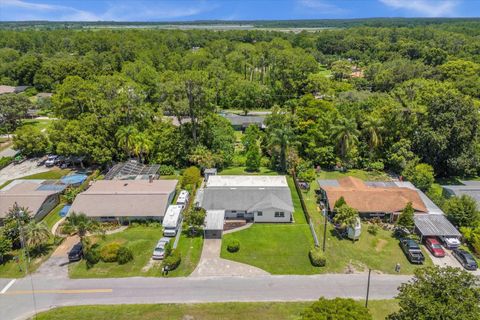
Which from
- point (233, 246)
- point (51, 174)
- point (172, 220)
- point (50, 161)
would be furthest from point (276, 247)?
point (50, 161)

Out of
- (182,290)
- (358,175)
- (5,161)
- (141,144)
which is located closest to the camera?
(182,290)

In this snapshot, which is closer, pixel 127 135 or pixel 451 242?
pixel 451 242

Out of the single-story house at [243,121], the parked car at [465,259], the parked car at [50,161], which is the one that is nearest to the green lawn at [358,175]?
the parked car at [465,259]

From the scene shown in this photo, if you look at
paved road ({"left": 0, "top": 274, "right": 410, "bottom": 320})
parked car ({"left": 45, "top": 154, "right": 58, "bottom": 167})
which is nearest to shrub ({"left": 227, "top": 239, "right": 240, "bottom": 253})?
paved road ({"left": 0, "top": 274, "right": 410, "bottom": 320})

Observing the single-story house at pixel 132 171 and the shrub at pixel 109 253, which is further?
the single-story house at pixel 132 171

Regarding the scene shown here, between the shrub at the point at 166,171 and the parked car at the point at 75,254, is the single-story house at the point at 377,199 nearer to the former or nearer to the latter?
the shrub at the point at 166,171

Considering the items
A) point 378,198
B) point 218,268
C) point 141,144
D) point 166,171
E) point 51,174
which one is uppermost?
point 141,144

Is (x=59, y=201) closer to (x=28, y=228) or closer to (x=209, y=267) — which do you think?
(x=28, y=228)

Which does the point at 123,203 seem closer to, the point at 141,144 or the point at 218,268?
the point at 141,144
